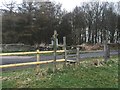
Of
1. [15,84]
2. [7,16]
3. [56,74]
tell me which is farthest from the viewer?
[7,16]

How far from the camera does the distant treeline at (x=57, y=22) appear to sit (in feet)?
159

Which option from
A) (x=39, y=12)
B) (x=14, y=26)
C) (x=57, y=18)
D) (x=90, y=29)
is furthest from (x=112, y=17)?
(x=14, y=26)

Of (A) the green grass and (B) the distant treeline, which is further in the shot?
(B) the distant treeline

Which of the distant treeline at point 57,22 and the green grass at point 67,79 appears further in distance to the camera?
the distant treeline at point 57,22

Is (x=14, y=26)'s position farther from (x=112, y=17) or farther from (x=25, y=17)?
(x=112, y=17)

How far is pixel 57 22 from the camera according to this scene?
54750mm

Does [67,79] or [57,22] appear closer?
[67,79]

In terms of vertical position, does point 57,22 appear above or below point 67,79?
above

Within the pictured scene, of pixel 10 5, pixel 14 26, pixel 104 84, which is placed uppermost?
pixel 10 5

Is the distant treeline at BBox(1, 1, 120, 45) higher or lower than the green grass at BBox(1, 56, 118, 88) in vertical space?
higher

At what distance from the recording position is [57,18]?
56.0m

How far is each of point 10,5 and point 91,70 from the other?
41.4 metres

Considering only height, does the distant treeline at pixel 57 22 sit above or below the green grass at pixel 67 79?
above

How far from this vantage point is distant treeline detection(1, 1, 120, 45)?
48.3 meters
